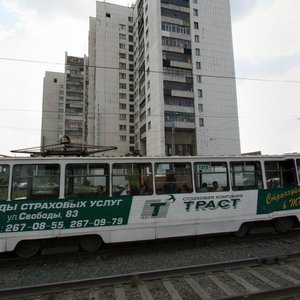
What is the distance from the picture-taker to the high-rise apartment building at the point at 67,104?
79562 millimetres

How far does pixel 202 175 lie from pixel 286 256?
115 inches

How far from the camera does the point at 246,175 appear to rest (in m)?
8.63

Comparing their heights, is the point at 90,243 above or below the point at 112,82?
below

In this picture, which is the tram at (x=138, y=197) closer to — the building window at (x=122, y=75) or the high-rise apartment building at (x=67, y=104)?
the building window at (x=122, y=75)

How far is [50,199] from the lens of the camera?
7.06 meters

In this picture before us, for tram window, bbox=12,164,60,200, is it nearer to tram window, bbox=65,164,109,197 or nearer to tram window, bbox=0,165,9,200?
tram window, bbox=0,165,9,200

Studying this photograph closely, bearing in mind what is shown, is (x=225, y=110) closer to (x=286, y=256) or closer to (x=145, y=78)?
(x=145, y=78)

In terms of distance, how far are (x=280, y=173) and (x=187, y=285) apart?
533 centimetres

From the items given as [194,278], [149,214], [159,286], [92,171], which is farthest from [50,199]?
[194,278]

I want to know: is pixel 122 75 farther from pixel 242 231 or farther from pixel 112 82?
pixel 242 231

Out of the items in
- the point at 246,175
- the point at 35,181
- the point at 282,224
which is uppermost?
the point at 246,175

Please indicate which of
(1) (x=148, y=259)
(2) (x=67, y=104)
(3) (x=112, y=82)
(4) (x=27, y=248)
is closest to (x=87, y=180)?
(4) (x=27, y=248)

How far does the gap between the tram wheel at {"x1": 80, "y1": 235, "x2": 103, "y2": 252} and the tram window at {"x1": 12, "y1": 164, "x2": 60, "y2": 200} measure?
143cm

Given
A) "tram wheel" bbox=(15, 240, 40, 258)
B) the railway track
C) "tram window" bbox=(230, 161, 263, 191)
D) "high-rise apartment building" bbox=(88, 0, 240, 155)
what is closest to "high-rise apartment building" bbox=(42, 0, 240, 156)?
"high-rise apartment building" bbox=(88, 0, 240, 155)
